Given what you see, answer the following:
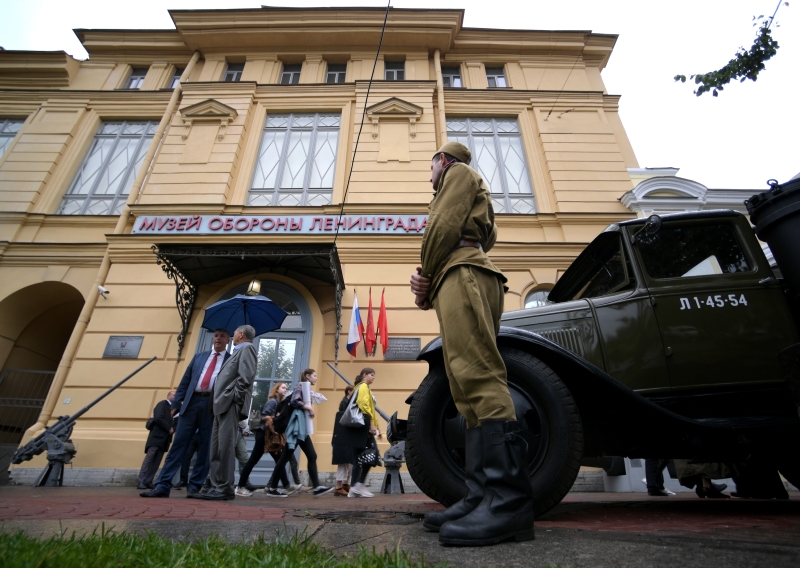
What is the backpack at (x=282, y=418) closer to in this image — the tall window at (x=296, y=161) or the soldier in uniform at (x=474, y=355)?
the soldier in uniform at (x=474, y=355)

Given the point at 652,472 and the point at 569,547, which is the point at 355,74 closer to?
the point at 652,472

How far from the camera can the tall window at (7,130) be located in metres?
11.1

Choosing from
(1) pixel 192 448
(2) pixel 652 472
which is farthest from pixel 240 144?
(2) pixel 652 472

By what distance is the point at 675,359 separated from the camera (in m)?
2.76

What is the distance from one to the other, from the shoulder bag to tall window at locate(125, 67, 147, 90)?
12000 mm

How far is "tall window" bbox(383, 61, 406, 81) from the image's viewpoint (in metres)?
12.0

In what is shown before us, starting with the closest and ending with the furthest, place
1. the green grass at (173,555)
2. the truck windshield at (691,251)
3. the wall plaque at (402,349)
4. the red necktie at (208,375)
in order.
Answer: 1. the green grass at (173,555)
2. the truck windshield at (691,251)
3. the red necktie at (208,375)
4. the wall plaque at (402,349)

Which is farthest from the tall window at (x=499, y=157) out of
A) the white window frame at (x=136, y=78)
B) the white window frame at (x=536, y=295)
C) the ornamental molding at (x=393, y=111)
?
the white window frame at (x=136, y=78)

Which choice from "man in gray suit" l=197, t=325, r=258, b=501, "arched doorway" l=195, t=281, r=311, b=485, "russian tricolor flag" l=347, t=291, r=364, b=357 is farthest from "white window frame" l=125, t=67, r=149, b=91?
"man in gray suit" l=197, t=325, r=258, b=501

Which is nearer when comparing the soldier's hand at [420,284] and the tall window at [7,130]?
the soldier's hand at [420,284]

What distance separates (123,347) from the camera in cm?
780

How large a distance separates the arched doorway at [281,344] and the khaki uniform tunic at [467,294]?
620 centimetres

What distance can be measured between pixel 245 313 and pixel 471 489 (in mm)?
6066

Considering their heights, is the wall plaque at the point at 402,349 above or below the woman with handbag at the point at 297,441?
above
